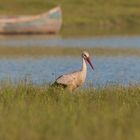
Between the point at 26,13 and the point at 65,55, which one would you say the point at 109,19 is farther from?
the point at 65,55

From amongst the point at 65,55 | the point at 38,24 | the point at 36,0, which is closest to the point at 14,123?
the point at 65,55

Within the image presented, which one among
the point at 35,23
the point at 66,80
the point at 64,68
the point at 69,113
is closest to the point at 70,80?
the point at 66,80

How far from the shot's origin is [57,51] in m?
34.4

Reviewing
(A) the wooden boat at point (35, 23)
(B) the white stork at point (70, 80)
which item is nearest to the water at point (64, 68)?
(B) the white stork at point (70, 80)

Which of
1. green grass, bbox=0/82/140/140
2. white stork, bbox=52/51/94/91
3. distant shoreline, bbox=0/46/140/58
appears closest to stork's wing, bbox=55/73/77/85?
white stork, bbox=52/51/94/91

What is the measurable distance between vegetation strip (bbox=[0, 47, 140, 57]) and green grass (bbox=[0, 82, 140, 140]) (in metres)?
17.3

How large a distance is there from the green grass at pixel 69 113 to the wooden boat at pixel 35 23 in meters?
38.5

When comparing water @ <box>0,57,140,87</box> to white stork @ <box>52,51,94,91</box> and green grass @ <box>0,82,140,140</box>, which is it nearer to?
white stork @ <box>52,51,94,91</box>

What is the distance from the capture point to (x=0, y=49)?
36.9m

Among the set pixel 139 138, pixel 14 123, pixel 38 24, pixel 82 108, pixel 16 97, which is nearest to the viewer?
pixel 139 138

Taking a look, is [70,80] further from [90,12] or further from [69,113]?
[90,12]

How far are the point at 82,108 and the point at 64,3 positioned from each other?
52402 mm

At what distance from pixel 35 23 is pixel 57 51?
18.2 m

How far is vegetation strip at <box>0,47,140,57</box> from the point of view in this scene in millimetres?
31827
